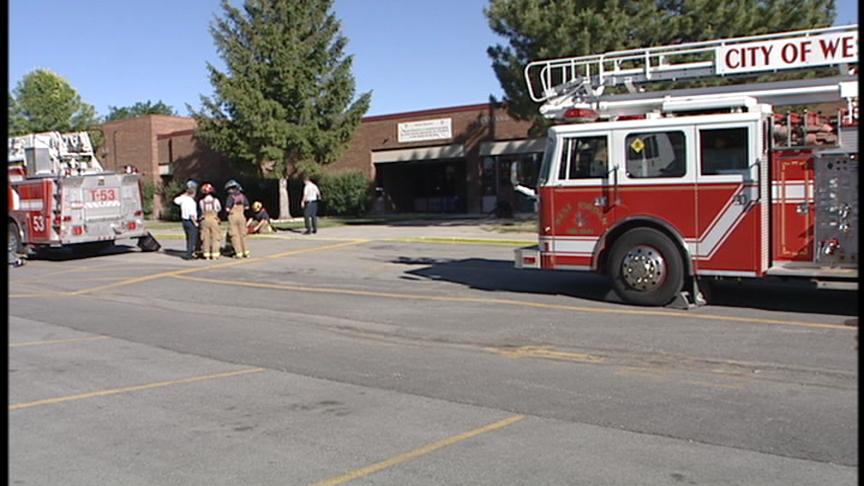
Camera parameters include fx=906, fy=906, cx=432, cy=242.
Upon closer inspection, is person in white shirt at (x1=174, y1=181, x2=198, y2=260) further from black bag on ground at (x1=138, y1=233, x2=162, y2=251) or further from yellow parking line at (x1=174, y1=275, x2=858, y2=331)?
yellow parking line at (x1=174, y1=275, x2=858, y2=331)

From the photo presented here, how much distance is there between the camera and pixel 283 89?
1297 inches

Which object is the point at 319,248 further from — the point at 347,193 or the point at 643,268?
the point at 347,193

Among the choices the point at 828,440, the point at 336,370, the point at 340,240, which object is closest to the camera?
the point at 828,440

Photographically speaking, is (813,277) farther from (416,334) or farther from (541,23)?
(541,23)

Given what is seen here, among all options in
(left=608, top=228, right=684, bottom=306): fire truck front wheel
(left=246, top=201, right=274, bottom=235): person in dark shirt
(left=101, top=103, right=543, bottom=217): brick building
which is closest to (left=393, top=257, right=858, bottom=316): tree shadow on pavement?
(left=608, top=228, right=684, bottom=306): fire truck front wheel

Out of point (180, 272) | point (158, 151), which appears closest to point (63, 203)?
point (180, 272)

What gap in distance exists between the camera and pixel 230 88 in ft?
107

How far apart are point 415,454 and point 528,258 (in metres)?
7.26

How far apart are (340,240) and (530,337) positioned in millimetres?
14864

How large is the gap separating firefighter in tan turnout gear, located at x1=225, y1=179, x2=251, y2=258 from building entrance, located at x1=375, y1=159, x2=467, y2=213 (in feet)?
66.6

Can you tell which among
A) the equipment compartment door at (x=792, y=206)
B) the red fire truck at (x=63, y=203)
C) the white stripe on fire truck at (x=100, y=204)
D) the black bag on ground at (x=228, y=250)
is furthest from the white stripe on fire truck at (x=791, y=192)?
the white stripe on fire truck at (x=100, y=204)

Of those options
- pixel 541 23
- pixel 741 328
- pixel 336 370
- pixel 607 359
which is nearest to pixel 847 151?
pixel 741 328

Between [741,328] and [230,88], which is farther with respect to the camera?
[230,88]

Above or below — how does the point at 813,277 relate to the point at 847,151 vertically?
below
